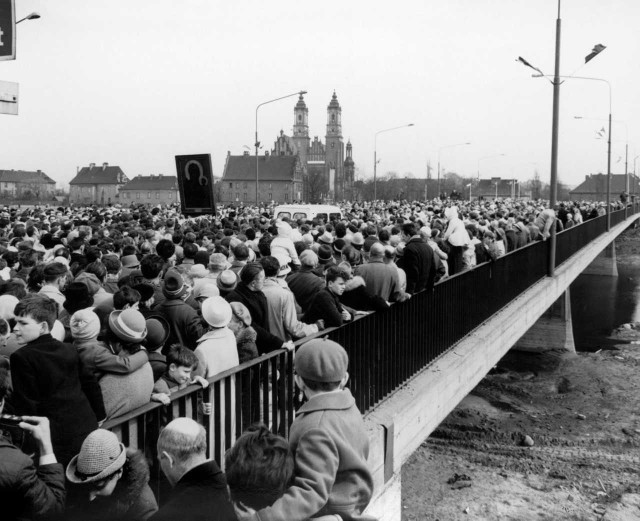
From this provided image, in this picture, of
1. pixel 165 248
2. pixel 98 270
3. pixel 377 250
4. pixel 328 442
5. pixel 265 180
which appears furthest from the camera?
pixel 265 180

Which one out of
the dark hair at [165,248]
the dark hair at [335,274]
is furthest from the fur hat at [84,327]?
the dark hair at [165,248]

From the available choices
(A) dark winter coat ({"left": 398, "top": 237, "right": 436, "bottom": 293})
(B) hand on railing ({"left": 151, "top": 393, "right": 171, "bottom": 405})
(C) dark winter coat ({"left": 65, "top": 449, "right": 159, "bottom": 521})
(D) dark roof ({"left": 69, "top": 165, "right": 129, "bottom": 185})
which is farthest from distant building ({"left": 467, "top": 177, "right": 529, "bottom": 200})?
(C) dark winter coat ({"left": 65, "top": 449, "right": 159, "bottom": 521})

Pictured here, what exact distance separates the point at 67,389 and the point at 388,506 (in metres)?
3.85

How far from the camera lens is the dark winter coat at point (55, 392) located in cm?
362

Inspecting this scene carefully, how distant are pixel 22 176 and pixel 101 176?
2029cm

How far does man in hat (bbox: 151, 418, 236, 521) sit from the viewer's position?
110 inches

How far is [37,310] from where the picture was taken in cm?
386

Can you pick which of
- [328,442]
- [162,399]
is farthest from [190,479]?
[162,399]

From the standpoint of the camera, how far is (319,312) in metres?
6.22

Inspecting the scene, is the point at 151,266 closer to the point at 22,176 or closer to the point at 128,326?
the point at 128,326

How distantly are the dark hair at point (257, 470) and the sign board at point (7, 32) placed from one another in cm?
413

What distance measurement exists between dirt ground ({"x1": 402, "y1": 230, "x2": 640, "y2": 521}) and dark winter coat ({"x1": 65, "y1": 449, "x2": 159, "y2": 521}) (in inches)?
309

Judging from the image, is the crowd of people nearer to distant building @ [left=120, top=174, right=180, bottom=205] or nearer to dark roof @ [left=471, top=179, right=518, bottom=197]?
distant building @ [left=120, top=174, right=180, bottom=205]

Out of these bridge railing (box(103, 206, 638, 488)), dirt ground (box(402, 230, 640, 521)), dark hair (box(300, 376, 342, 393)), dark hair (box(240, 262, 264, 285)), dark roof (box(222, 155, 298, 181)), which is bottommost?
dirt ground (box(402, 230, 640, 521))
